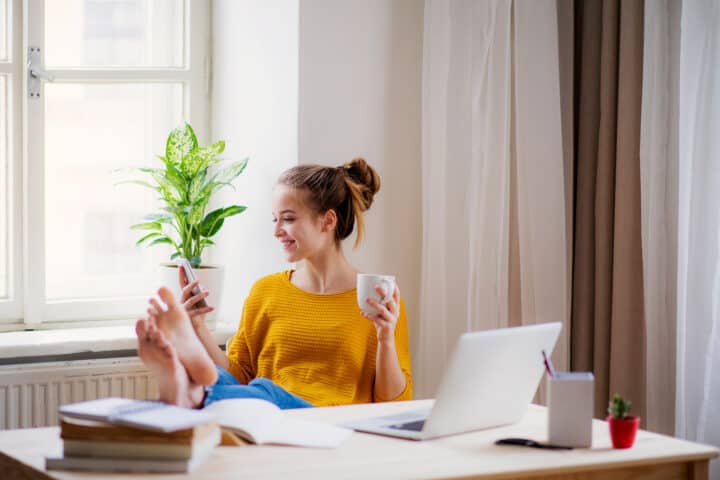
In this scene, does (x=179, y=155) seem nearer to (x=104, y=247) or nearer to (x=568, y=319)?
(x=104, y=247)

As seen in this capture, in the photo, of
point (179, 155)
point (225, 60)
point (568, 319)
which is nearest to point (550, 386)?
point (568, 319)

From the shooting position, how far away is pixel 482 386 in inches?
65.0

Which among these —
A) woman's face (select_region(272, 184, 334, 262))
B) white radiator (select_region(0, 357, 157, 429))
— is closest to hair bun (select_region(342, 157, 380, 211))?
woman's face (select_region(272, 184, 334, 262))

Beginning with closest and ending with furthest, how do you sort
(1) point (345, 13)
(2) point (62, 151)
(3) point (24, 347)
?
(3) point (24, 347), (1) point (345, 13), (2) point (62, 151)

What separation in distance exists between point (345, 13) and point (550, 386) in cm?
147

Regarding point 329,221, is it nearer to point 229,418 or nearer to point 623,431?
point 229,418

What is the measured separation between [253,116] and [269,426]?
56.7 inches

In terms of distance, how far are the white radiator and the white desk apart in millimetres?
978

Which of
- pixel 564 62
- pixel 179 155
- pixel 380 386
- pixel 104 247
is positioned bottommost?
pixel 380 386

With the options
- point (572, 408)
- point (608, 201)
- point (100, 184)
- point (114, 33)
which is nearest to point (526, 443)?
point (572, 408)

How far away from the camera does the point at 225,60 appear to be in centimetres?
301

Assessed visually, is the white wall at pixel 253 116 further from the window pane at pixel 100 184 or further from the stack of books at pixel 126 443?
the stack of books at pixel 126 443

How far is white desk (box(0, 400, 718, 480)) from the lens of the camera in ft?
4.65

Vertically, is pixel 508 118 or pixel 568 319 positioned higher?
pixel 508 118
